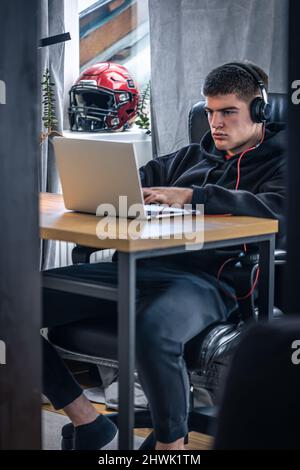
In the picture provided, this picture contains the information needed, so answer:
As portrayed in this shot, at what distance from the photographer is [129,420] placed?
1.79m

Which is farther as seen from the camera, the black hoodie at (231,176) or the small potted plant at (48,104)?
the small potted plant at (48,104)

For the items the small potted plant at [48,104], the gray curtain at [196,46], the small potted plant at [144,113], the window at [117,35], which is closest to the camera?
the gray curtain at [196,46]

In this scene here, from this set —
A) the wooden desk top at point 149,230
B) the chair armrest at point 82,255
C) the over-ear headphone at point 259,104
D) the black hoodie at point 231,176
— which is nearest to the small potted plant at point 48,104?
the black hoodie at point 231,176

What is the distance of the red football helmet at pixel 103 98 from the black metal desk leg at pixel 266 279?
1437 millimetres

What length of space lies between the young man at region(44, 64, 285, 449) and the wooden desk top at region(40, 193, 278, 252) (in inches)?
4.5

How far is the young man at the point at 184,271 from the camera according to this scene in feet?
6.40

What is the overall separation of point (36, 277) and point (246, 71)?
1.25m

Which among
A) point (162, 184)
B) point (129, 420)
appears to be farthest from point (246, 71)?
point (129, 420)

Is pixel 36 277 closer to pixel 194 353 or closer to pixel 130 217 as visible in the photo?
pixel 130 217

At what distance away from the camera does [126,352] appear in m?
1.80

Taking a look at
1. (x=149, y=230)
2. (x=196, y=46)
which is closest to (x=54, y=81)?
(x=196, y=46)

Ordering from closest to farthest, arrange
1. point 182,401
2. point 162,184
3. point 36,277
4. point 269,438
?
point 269,438
point 36,277
point 182,401
point 162,184

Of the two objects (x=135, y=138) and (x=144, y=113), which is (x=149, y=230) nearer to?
(x=135, y=138)

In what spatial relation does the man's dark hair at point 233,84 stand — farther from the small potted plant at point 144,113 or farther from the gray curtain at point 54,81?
the small potted plant at point 144,113
